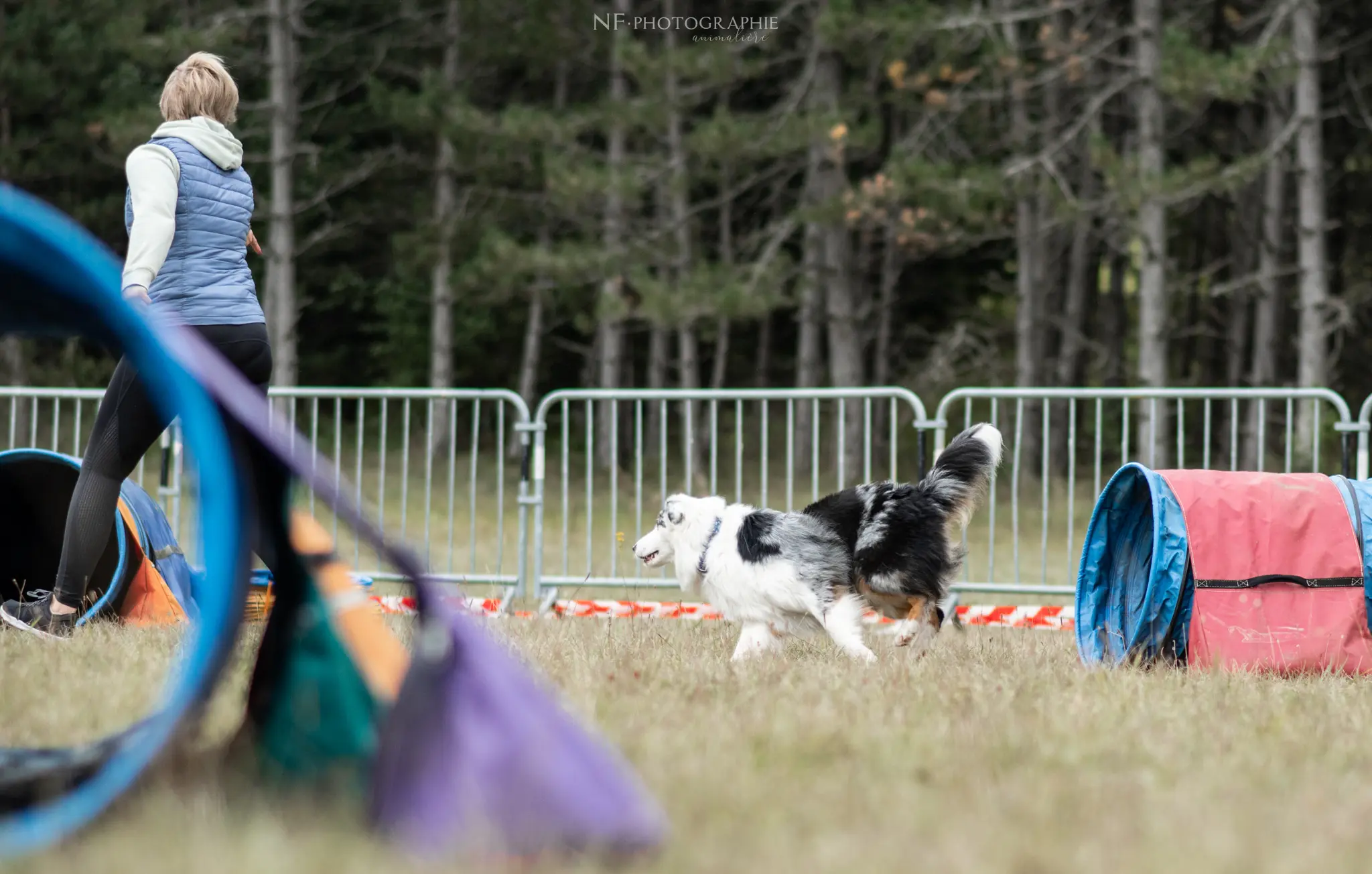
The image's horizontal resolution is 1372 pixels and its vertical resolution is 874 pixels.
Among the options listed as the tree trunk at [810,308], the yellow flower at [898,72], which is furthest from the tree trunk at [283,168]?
the yellow flower at [898,72]

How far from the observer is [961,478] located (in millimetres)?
5715

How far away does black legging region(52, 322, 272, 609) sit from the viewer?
178 inches

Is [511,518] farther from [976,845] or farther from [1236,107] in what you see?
[1236,107]

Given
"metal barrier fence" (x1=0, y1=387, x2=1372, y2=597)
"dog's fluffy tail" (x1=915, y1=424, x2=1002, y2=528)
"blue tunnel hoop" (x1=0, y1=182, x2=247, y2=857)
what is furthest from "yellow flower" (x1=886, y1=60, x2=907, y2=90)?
"blue tunnel hoop" (x1=0, y1=182, x2=247, y2=857)

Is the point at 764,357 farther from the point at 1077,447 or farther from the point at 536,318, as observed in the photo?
the point at 1077,447

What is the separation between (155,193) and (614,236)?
1437cm

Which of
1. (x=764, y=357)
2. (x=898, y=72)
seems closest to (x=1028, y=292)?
(x=898, y=72)

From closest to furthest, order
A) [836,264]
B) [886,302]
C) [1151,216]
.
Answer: [1151,216] < [836,264] < [886,302]

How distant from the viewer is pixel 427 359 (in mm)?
25609

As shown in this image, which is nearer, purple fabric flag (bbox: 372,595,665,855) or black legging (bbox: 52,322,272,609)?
purple fabric flag (bbox: 372,595,665,855)

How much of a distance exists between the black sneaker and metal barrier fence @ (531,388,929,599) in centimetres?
263

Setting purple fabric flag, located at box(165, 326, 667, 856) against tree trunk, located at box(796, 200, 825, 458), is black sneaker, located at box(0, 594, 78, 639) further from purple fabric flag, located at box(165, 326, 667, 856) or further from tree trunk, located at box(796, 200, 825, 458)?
tree trunk, located at box(796, 200, 825, 458)

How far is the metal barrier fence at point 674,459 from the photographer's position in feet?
26.7

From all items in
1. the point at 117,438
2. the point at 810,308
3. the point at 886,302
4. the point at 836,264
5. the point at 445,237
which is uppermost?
the point at 445,237
